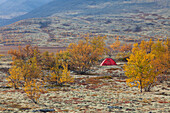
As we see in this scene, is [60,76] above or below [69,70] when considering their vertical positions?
below

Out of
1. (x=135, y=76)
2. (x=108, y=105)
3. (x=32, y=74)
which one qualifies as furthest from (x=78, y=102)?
(x=32, y=74)

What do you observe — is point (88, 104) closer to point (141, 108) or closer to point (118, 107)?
point (118, 107)

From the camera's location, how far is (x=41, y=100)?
1217 inches

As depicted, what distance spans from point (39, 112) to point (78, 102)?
755 centimetres

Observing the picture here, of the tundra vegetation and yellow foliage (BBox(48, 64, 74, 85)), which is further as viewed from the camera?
yellow foliage (BBox(48, 64, 74, 85))

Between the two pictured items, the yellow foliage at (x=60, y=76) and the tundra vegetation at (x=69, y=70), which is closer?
the tundra vegetation at (x=69, y=70)

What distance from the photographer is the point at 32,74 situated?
5028 cm

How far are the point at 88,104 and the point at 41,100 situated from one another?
26.0 feet

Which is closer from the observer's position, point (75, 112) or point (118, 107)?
point (75, 112)

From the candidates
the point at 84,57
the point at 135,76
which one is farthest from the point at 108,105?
the point at 84,57

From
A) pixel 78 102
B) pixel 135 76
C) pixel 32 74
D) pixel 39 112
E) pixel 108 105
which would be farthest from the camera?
pixel 32 74

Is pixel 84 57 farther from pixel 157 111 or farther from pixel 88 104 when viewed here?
pixel 157 111

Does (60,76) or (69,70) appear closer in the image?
(69,70)

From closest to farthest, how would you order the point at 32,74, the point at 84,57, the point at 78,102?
the point at 78,102 < the point at 32,74 < the point at 84,57
